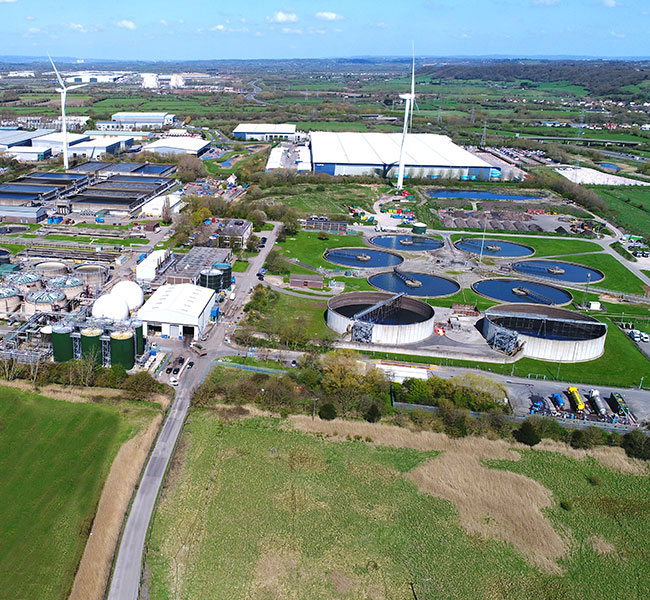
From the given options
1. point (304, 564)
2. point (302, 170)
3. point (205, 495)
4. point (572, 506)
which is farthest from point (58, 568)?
Answer: point (302, 170)

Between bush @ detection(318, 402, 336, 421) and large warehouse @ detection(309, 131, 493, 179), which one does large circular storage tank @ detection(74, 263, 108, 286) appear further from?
large warehouse @ detection(309, 131, 493, 179)

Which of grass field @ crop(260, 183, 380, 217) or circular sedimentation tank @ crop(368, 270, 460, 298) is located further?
grass field @ crop(260, 183, 380, 217)

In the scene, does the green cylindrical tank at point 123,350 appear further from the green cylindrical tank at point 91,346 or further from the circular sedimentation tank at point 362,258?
the circular sedimentation tank at point 362,258

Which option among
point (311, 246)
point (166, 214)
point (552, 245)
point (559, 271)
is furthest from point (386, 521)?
point (166, 214)

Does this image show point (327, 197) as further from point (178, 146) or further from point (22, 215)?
point (22, 215)

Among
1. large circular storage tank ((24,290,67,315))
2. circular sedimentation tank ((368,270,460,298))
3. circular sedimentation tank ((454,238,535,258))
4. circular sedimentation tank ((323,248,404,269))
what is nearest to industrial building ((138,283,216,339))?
large circular storage tank ((24,290,67,315))

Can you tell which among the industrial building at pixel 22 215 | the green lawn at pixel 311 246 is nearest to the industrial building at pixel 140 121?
the industrial building at pixel 22 215
